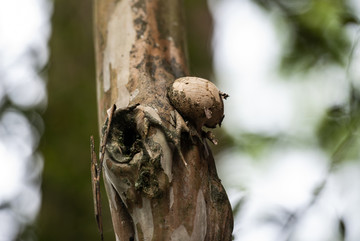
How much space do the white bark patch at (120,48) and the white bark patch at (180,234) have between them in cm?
26

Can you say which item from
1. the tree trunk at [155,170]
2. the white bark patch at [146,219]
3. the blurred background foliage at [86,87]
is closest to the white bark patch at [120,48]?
the tree trunk at [155,170]

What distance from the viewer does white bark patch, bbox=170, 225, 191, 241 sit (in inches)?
29.8

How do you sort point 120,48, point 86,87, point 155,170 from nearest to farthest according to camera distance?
1. point 155,170
2. point 120,48
3. point 86,87

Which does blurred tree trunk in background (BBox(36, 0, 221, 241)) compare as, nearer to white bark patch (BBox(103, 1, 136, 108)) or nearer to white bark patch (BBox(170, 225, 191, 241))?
white bark patch (BBox(103, 1, 136, 108))

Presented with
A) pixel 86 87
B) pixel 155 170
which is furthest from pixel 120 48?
pixel 86 87

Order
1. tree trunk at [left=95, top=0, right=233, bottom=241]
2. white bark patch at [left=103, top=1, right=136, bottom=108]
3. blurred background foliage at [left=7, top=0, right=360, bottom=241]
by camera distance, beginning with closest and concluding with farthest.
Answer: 1. tree trunk at [left=95, top=0, right=233, bottom=241]
2. white bark patch at [left=103, top=1, right=136, bottom=108]
3. blurred background foliage at [left=7, top=0, right=360, bottom=241]

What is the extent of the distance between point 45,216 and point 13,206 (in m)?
0.33

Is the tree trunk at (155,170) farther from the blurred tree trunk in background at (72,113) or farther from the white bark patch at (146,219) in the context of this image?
the blurred tree trunk in background at (72,113)

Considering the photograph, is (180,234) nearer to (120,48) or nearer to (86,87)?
(120,48)

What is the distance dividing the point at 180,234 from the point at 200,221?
0.13 feet

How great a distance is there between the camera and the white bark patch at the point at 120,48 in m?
0.91

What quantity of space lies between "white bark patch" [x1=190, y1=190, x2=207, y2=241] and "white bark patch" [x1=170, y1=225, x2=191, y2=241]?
0.01m

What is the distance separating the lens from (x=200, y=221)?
774mm

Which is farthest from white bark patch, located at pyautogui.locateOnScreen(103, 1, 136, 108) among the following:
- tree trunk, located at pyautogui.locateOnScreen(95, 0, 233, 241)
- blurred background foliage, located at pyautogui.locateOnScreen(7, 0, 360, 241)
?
blurred background foliage, located at pyautogui.locateOnScreen(7, 0, 360, 241)
